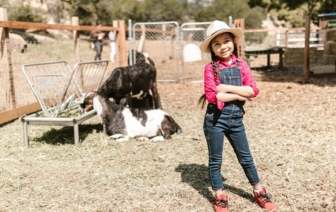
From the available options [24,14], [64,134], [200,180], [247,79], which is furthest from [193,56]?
[247,79]

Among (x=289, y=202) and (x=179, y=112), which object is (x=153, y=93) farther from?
(x=289, y=202)

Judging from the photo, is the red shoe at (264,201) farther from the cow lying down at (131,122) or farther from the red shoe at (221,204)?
the cow lying down at (131,122)

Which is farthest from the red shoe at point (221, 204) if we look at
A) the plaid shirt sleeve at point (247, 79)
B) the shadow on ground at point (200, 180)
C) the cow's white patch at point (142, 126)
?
the cow's white patch at point (142, 126)

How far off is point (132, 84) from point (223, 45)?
3.95 metres

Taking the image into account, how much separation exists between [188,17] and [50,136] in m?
48.8

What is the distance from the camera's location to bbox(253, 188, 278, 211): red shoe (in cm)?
330

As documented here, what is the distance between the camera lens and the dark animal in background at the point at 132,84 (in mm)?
6559

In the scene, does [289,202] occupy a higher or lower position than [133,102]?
lower

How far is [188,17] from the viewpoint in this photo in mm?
52875

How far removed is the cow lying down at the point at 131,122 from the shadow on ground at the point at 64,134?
501 millimetres

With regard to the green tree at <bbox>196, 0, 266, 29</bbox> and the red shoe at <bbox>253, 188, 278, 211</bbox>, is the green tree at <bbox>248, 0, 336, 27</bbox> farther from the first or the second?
the red shoe at <bbox>253, 188, 278, 211</bbox>

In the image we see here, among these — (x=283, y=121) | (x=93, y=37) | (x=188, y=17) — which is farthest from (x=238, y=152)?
(x=188, y=17)

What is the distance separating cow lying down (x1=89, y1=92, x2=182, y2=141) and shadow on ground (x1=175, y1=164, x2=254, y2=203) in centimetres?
128

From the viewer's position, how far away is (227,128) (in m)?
3.18
